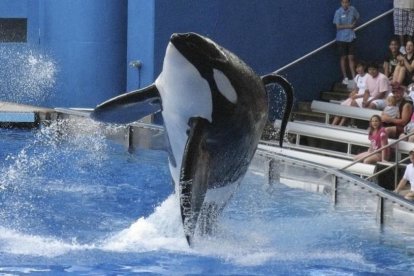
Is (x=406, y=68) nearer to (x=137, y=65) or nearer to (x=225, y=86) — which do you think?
(x=137, y=65)

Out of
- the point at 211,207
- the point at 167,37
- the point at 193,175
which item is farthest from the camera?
the point at 167,37

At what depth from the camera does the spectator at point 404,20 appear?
1641cm

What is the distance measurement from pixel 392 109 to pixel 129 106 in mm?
6374

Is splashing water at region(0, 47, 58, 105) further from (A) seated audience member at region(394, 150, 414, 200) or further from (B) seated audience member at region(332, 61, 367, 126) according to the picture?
(A) seated audience member at region(394, 150, 414, 200)

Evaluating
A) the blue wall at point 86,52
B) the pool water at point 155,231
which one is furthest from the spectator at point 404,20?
the pool water at point 155,231

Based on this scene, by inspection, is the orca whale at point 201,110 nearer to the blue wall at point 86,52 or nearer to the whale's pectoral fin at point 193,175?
the whale's pectoral fin at point 193,175

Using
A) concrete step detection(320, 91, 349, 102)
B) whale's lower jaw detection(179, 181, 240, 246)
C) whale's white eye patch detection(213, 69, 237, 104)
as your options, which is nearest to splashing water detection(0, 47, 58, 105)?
concrete step detection(320, 91, 349, 102)

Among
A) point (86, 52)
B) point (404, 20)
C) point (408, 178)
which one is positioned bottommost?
point (408, 178)

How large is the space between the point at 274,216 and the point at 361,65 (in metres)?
6.08

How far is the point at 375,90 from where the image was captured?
14.9 meters

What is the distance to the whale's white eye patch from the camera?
7.41 m

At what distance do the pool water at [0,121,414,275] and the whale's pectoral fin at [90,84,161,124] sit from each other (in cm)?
99

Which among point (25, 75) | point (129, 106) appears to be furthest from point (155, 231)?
point (25, 75)

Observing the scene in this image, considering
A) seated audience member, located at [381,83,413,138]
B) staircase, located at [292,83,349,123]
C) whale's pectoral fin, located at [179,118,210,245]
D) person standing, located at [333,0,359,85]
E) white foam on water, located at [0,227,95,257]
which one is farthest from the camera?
person standing, located at [333,0,359,85]
